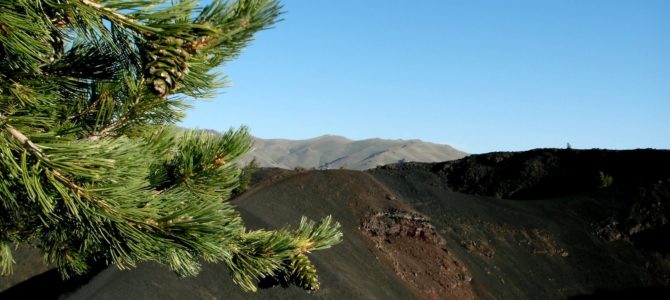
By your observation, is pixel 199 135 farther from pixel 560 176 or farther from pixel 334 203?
pixel 560 176

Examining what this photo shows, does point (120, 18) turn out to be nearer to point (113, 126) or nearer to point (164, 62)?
point (164, 62)

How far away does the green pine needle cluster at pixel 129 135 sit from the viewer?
3.13m

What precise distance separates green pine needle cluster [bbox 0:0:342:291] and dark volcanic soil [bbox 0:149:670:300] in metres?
7.24

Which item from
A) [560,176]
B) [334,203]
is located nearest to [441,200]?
[334,203]

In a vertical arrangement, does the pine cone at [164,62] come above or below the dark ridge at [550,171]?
below

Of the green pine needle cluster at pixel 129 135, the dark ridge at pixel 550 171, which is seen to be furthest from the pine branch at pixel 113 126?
the dark ridge at pixel 550 171

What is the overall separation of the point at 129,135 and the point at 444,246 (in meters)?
21.7

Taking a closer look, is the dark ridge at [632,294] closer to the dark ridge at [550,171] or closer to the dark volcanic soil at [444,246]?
the dark volcanic soil at [444,246]

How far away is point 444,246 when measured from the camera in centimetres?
2486

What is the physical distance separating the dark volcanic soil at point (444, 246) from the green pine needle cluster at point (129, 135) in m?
7.24

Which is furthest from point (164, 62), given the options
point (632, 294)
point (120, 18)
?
point (632, 294)

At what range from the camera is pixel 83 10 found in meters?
3.01

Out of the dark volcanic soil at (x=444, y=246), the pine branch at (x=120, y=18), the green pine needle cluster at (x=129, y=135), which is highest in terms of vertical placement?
the pine branch at (x=120, y=18)

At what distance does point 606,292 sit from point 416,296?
38.9 ft
